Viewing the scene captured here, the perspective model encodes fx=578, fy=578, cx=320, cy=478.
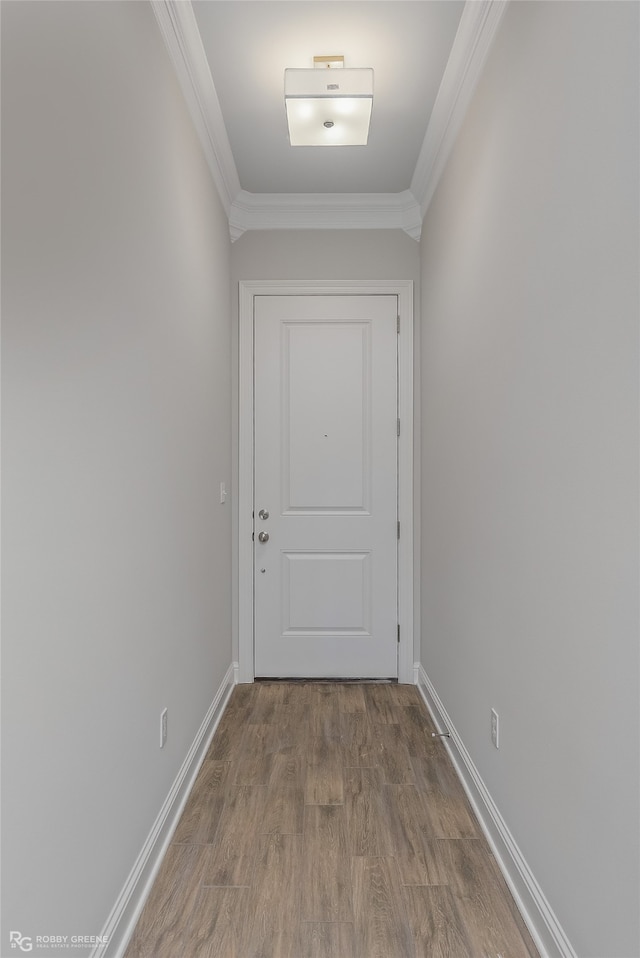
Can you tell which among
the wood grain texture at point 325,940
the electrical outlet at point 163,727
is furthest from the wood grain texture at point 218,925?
the electrical outlet at point 163,727

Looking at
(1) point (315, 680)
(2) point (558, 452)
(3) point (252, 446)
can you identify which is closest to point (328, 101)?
(2) point (558, 452)

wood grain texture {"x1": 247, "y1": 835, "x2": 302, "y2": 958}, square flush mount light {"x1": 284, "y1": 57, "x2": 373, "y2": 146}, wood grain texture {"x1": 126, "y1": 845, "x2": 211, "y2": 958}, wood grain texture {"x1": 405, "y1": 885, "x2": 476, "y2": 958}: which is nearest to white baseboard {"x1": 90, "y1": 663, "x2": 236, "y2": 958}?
wood grain texture {"x1": 126, "y1": 845, "x2": 211, "y2": 958}

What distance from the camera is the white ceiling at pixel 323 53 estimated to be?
1.90m

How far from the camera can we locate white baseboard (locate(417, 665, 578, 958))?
4.48ft

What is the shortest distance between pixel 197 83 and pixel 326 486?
6.45 ft

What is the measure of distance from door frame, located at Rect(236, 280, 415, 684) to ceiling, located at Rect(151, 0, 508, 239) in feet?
1.08

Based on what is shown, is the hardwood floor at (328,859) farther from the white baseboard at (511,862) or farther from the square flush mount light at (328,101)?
the square flush mount light at (328,101)

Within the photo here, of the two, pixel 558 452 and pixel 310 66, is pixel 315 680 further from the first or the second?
pixel 310 66

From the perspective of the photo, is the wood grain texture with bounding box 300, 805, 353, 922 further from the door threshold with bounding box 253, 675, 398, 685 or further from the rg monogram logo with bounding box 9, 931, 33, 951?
the door threshold with bounding box 253, 675, 398, 685

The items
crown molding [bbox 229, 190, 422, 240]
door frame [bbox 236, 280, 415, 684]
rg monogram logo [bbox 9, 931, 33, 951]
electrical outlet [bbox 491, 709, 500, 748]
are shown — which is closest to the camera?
rg monogram logo [bbox 9, 931, 33, 951]

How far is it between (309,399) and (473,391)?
131 cm

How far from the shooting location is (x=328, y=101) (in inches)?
81.9

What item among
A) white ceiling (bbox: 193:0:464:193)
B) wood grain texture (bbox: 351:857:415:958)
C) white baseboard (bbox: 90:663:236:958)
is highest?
white ceiling (bbox: 193:0:464:193)

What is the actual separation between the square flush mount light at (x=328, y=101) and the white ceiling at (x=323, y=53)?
4.6 inches
